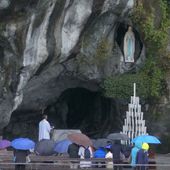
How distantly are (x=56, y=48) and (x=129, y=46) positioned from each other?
3898 mm

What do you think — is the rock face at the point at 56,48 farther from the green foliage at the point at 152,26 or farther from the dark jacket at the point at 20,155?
the dark jacket at the point at 20,155

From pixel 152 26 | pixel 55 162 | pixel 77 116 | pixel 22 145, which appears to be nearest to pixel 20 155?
pixel 22 145

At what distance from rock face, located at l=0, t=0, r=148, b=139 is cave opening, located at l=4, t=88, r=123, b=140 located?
0.61 metres

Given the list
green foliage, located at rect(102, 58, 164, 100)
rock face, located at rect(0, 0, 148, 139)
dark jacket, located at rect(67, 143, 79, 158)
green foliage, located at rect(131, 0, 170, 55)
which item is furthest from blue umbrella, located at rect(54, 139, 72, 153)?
green foliage, located at rect(131, 0, 170, 55)

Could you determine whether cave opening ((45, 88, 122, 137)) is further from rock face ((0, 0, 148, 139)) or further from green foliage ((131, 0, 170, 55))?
green foliage ((131, 0, 170, 55))

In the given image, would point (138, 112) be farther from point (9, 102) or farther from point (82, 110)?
point (82, 110)

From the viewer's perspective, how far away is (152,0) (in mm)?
20906

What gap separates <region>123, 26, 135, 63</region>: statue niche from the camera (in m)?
21.1

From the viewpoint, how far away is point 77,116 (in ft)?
82.6

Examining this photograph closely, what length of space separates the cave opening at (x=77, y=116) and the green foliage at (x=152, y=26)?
248 cm

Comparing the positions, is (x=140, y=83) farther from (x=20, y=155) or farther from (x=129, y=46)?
(x=20, y=155)

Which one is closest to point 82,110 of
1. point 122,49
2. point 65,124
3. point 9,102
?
point 65,124

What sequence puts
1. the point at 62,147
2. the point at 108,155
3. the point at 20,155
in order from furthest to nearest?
the point at 62,147, the point at 108,155, the point at 20,155

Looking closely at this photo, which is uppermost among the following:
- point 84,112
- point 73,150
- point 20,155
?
point 84,112
